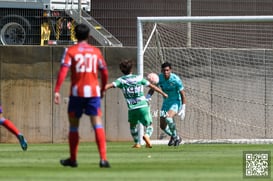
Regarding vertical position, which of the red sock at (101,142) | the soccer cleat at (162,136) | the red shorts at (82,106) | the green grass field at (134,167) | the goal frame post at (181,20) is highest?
the goal frame post at (181,20)

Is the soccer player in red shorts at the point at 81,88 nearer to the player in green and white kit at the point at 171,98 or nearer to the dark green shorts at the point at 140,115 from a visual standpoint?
the dark green shorts at the point at 140,115

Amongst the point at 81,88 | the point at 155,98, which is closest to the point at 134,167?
the point at 81,88

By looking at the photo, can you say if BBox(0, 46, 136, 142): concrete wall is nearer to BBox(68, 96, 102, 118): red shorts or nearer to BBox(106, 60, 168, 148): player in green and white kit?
BBox(106, 60, 168, 148): player in green and white kit

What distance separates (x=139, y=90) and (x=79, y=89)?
6859mm

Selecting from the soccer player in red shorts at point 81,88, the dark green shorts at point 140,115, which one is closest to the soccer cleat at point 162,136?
the dark green shorts at point 140,115

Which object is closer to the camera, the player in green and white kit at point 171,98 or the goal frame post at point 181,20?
the player in green and white kit at point 171,98

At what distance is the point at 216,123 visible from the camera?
28484 millimetres

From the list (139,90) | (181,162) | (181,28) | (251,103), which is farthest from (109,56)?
(181,162)

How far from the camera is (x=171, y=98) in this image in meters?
22.9

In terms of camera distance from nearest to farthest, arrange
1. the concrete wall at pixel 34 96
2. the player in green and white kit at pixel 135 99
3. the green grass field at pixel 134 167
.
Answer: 1. the green grass field at pixel 134 167
2. the player in green and white kit at pixel 135 99
3. the concrete wall at pixel 34 96

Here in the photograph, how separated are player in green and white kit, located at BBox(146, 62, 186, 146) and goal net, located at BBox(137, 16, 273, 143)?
4.53m

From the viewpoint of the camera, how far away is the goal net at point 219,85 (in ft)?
91.5

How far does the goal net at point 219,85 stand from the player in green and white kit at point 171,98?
453 cm

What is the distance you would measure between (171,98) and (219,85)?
5.82 meters
